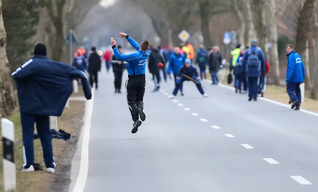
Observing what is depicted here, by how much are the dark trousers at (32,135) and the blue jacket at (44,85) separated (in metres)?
0.18

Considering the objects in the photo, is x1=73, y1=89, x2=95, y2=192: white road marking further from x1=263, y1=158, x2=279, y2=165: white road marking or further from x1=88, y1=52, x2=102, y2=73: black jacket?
x1=88, y1=52, x2=102, y2=73: black jacket

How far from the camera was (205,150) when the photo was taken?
41.3ft

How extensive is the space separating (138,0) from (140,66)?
60.8m

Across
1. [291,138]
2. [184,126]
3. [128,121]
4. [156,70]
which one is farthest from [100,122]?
[156,70]

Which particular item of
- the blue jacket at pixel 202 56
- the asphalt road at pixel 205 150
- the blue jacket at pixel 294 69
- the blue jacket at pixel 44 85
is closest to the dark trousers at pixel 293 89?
the blue jacket at pixel 294 69

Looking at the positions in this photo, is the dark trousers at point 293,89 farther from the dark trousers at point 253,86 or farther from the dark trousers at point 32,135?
the dark trousers at point 32,135

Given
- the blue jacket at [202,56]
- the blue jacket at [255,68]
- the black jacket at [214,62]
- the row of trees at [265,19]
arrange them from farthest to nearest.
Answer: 1. the blue jacket at [202,56]
2. the black jacket at [214,62]
3. the row of trees at [265,19]
4. the blue jacket at [255,68]

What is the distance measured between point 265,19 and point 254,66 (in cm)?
1356

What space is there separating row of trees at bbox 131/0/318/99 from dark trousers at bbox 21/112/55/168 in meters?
16.7

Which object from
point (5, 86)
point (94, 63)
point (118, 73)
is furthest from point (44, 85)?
point (94, 63)

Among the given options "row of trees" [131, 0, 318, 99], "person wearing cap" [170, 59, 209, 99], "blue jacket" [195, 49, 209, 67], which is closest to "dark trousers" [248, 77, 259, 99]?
"person wearing cap" [170, 59, 209, 99]

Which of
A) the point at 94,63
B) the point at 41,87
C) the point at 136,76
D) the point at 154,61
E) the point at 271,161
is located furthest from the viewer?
the point at 94,63

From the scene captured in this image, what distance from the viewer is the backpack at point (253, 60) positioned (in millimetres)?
23547

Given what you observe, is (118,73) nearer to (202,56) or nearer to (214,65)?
(214,65)
